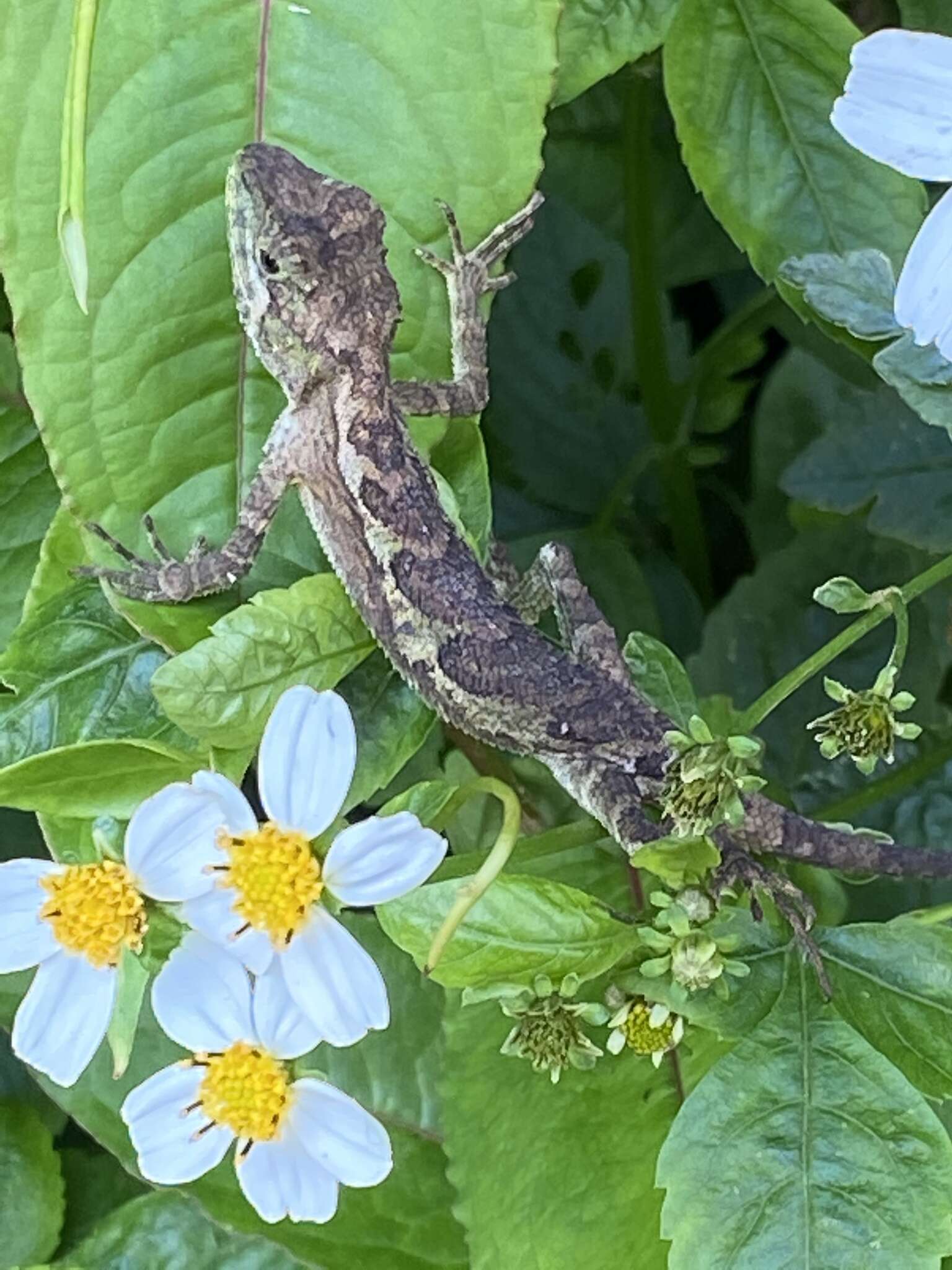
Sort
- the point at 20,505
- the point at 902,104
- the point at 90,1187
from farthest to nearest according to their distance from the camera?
the point at 90,1187
the point at 20,505
the point at 902,104

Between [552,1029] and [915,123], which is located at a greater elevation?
[915,123]

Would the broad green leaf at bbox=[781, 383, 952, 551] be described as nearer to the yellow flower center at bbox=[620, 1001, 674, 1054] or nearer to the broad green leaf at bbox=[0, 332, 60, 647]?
the yellow flower center at bbox=[620, 1001, 674, 1054]

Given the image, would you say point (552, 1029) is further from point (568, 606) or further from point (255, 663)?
point (568, 606)

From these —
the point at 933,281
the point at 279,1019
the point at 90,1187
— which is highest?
the point at 933,281

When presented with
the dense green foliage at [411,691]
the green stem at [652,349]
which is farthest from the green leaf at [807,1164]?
the green stem at [652,349]

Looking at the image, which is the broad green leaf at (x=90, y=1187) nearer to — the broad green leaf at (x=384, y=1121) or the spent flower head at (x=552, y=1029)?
the broad green leaf at (x=384, y=1121)

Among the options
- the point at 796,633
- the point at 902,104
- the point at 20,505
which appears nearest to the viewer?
the point at 902,104

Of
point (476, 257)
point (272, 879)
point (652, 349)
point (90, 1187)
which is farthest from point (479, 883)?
point (652, 349)

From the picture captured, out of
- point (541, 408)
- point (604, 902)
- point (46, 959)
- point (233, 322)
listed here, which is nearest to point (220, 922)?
point (46, 959)
